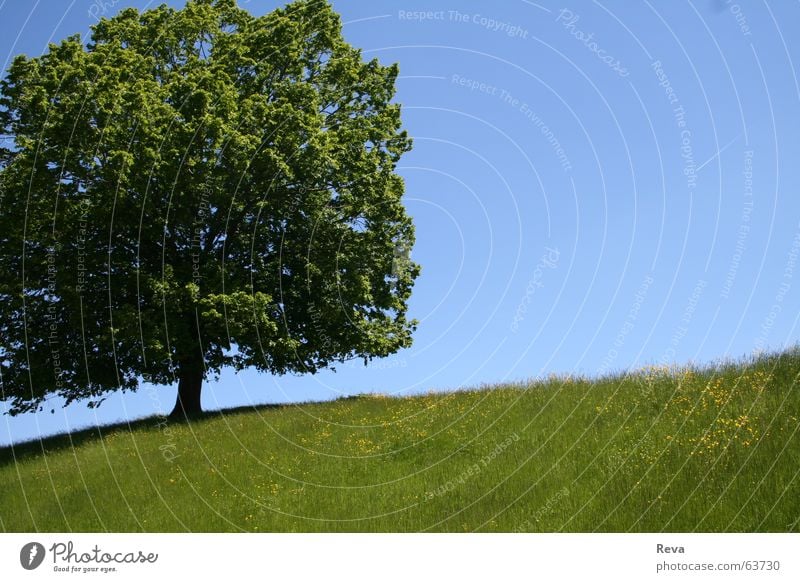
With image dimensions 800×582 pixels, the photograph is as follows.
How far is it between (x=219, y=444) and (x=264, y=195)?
349 inches

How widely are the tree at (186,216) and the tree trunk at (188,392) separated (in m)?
0.07

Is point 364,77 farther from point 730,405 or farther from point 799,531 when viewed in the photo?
point 799,531

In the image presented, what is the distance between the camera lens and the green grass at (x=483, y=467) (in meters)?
13.0

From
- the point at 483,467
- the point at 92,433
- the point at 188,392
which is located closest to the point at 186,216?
the point at 188,392

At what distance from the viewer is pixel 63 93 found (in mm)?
26297

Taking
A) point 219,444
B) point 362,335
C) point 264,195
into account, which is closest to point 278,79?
point 264,195

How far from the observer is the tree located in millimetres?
25438

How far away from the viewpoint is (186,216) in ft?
87.6
